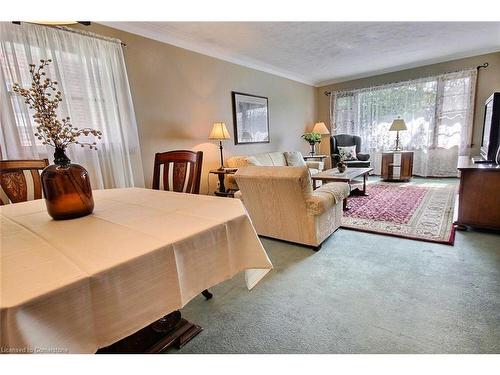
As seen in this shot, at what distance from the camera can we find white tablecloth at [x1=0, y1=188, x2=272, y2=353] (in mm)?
524

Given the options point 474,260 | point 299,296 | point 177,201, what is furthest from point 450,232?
point 177,201

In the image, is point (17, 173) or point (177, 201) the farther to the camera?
point (17, 173)

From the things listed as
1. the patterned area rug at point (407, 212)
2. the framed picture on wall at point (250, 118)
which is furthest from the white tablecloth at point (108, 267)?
the framed picture on wall at point (250, 118)

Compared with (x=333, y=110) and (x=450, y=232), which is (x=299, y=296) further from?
(x=333, y=110)

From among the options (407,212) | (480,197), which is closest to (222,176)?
(407,212)

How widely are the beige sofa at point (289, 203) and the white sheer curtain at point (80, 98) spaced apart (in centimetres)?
148

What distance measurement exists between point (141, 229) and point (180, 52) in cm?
327

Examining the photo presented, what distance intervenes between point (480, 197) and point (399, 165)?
9.48ft

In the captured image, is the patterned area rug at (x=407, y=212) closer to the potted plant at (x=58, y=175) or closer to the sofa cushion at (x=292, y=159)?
the sofa cushion at (x=292, y=159)

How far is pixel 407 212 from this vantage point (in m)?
3.14

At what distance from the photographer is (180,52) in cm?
340

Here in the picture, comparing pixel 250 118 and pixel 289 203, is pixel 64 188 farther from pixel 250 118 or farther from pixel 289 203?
pixel 250 118

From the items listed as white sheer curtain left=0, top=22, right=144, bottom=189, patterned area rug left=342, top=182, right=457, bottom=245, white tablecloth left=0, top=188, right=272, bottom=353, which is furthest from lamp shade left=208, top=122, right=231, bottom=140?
white tablecloth left=0, top=188, right=272, bottom=353

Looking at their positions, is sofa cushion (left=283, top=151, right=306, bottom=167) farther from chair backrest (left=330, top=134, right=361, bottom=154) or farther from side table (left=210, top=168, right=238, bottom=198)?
side table (left=210, top=168, right=238, bottom=198)
